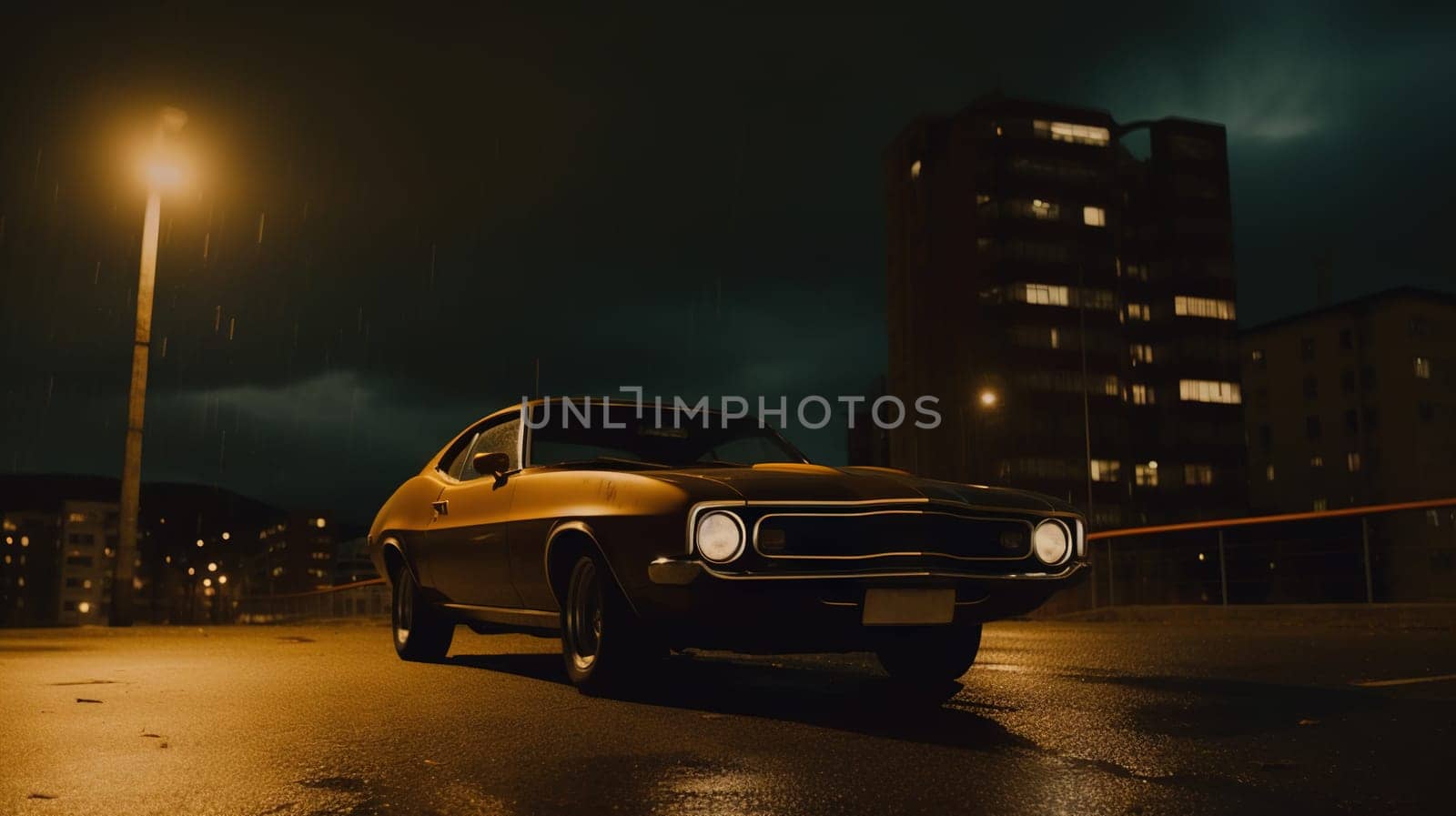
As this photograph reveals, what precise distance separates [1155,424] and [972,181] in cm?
2029

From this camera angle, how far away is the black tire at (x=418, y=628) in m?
7.46

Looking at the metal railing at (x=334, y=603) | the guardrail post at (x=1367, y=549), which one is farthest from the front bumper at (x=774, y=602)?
the metal railing at (x=334, y=603)

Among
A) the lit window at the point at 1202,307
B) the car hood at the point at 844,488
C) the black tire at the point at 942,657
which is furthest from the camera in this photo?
the lit window at the point at 1202,307

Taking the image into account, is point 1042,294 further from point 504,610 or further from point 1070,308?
point 504,610

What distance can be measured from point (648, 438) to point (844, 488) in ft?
6.60

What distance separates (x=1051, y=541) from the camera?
5.53m

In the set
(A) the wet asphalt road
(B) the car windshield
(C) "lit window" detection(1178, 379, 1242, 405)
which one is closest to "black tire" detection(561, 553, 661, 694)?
(A) the wet asphalt road

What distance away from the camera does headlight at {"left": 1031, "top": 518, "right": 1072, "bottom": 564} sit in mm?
5453

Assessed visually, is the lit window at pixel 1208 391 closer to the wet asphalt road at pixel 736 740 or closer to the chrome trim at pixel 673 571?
the wet asphalt road at pixel 736 740

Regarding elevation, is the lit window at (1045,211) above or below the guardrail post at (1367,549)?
above

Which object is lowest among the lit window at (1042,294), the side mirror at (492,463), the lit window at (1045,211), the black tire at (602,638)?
the black tire at (602,638)

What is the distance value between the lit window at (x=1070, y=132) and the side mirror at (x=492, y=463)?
77.8 meters

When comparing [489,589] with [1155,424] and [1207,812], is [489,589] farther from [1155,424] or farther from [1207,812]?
[1155,424]

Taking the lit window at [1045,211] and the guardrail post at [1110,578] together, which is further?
the lit window at [1045,211]
